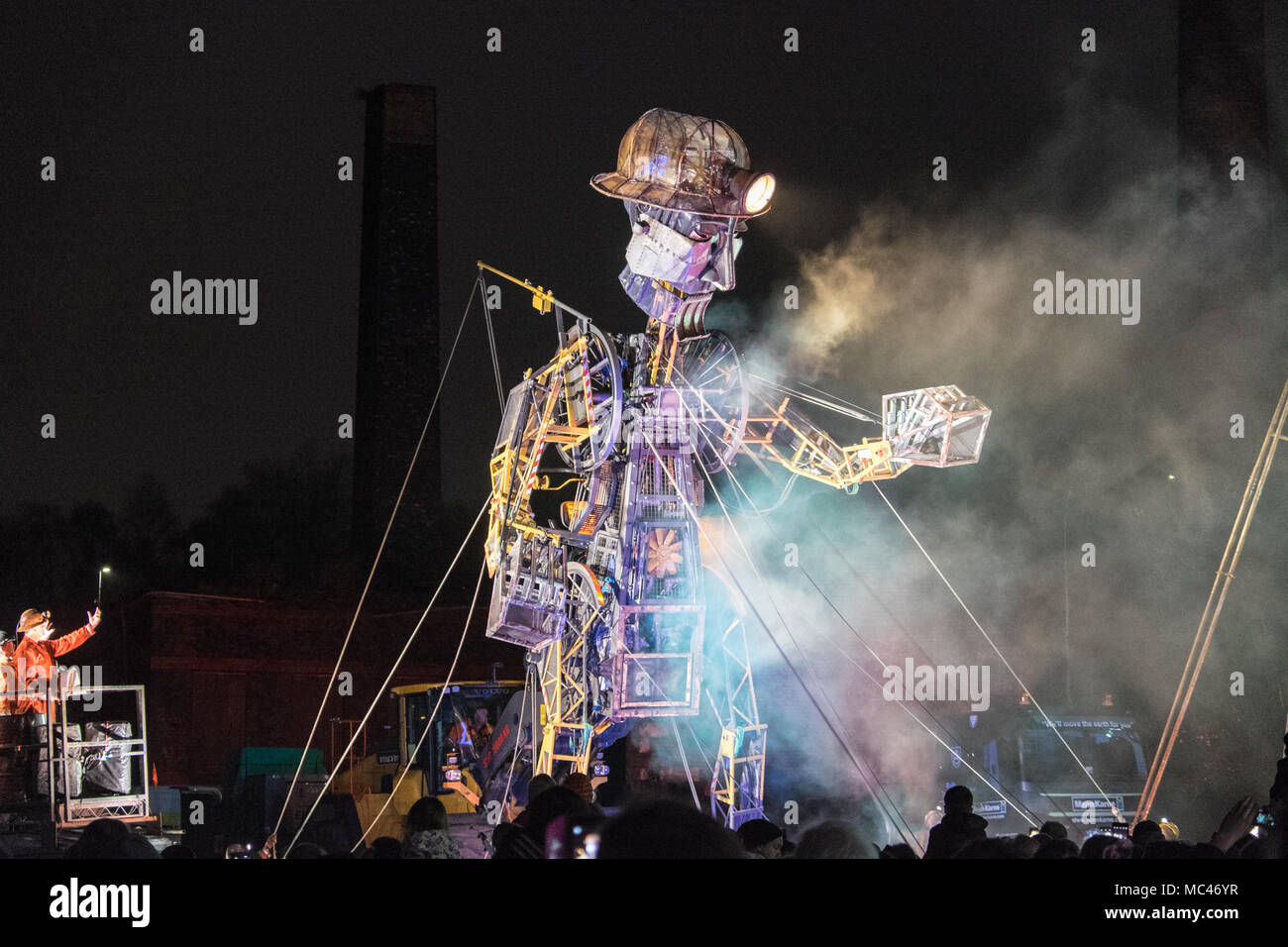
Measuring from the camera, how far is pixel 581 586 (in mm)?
10406

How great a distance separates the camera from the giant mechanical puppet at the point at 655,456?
390 inches

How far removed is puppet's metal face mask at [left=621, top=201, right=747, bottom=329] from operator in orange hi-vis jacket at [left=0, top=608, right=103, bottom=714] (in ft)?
22.6

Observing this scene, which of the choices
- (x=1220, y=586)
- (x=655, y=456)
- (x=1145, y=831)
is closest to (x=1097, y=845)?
(x=1145, y=831)

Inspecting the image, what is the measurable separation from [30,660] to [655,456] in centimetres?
721

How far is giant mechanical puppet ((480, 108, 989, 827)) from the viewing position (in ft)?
32.5

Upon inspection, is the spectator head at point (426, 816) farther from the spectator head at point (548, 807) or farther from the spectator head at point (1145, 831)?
the spectator head at point (1145, 831)

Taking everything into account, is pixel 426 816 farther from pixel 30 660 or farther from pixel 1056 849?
pixel 30 660

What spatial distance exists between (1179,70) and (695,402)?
11.1 metres

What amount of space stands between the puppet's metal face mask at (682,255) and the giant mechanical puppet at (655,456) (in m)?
0.01

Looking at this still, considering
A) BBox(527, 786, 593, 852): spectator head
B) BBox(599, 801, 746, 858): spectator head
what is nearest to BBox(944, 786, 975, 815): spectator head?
BBox(527, 786, 593, 852): spectator head

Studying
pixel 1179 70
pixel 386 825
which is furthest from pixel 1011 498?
pixel 386 825

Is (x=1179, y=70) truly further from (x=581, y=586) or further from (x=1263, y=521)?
(x=581, y=586)

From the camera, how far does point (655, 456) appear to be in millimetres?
10383
